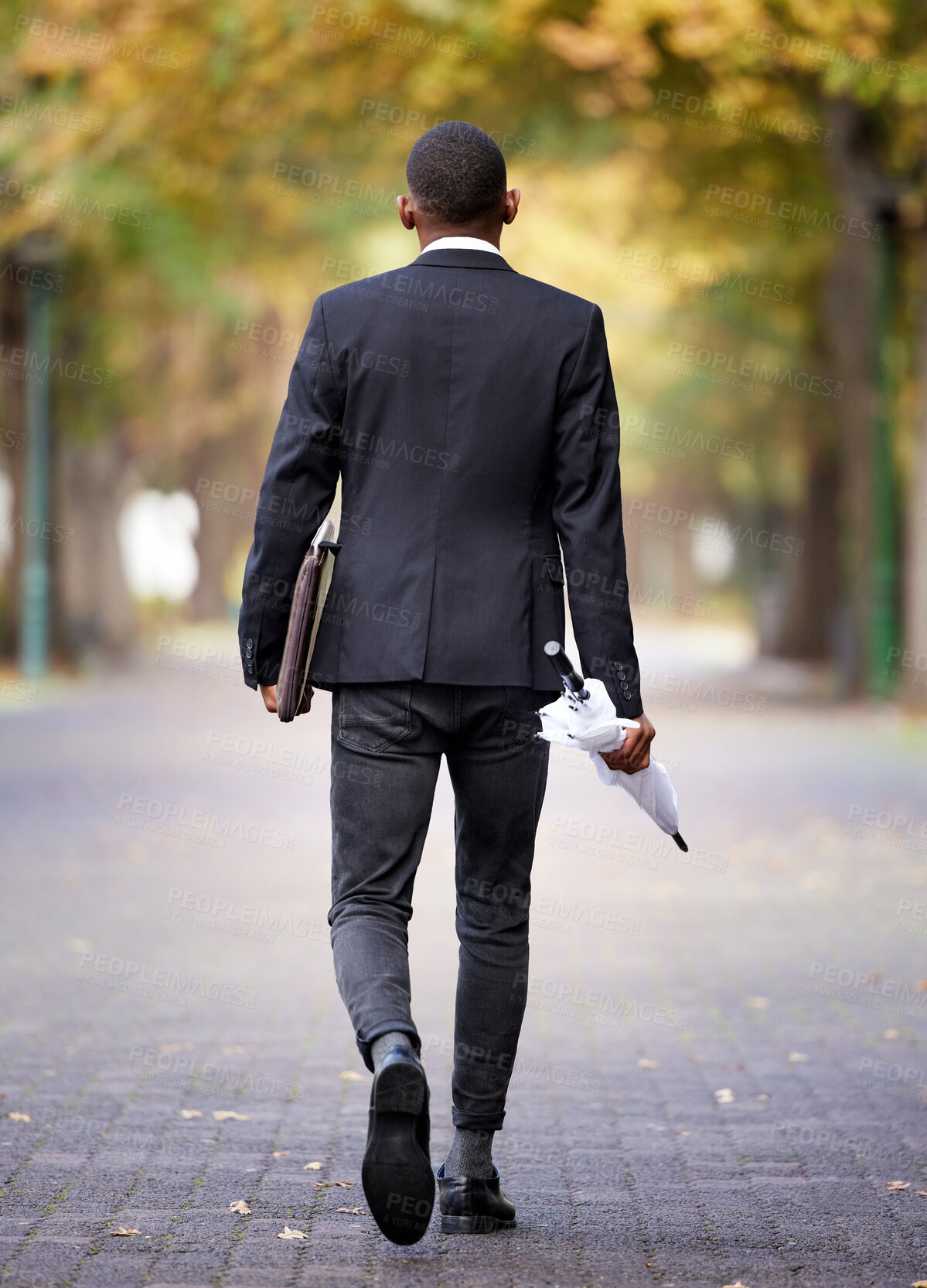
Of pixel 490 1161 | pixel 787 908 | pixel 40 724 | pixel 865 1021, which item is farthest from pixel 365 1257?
pixel 40 724

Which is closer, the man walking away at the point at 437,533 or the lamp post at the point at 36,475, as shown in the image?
the man walking away at the point at 437,533

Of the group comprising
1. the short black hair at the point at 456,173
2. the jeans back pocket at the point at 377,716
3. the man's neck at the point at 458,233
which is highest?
the short black hair at the point at 456,173

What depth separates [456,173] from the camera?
3748 millimetres

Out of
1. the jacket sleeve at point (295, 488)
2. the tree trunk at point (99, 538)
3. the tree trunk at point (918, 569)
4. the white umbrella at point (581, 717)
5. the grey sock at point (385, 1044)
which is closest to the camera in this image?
the grey sock at point (385, 1044)

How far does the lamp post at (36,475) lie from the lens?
23.9m

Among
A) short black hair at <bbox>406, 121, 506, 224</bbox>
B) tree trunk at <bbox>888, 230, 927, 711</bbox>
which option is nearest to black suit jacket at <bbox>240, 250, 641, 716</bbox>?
short black hair at <bbox>406, 121, 506, 224</bbox>

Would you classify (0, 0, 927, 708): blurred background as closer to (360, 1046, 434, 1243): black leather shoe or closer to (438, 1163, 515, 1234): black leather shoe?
(438, 1163, 515, 1234): black leather shoe

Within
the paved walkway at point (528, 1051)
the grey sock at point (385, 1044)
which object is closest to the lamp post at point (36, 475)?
the paved walkway at point (528, 1051)

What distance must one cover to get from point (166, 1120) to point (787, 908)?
426 centimetres

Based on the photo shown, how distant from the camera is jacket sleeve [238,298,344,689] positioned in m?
3.67

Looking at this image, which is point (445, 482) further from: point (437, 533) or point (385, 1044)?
point (385, 1044)

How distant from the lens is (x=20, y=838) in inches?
412

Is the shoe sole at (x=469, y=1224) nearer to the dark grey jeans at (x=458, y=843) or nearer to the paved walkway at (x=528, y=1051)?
the paved walkway at (x=528, y=1051)

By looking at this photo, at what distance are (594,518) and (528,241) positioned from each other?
20505 mm
